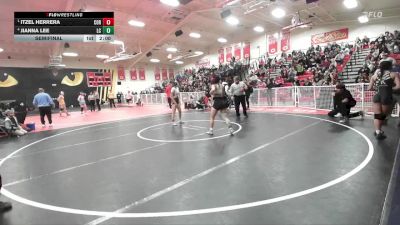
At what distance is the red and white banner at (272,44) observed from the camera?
26.3m

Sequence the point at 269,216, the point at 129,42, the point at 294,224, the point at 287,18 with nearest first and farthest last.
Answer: the point at 294,224
the point at 269,216
the point at 287,18
the point at 129,42

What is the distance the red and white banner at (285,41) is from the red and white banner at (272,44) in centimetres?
69

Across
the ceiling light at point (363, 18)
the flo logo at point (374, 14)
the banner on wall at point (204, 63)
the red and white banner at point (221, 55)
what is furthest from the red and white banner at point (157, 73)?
the flo logo at point (374, 14)

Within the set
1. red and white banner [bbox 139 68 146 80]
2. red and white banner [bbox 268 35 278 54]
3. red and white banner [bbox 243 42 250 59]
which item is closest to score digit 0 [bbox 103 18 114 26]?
red and white banner [bbox 268 35 278 54]

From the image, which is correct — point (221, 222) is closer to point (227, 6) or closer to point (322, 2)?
point (227, 6)

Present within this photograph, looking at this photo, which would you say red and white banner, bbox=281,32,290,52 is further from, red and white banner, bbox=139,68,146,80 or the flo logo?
red and white banner, bbox=139,68,146,80

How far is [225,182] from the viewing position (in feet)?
12.5

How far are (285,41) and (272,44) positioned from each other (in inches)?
53.7

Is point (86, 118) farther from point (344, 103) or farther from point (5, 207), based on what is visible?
point (344, 103)

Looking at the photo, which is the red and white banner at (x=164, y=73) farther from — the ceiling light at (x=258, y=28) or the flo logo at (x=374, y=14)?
the flo logo at (x=374, y=14)

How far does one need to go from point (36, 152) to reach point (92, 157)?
6.20 ft

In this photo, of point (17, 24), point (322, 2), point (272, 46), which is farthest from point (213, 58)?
point (17, 24)
